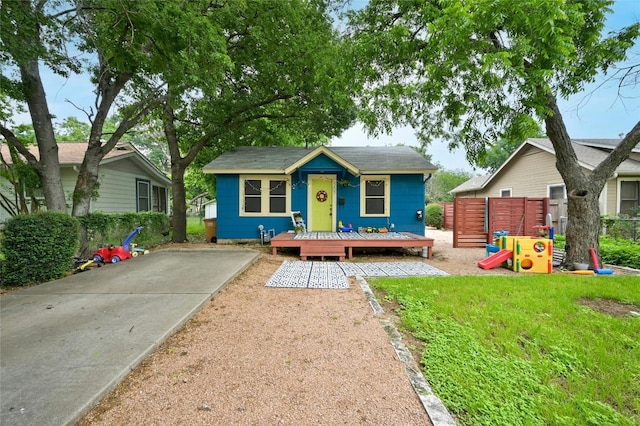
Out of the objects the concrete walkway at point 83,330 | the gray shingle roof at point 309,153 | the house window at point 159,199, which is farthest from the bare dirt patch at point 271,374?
the house window at point 159,199

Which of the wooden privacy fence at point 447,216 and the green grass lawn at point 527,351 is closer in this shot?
the green grass lawn at point 527,351

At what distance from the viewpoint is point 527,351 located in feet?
9.20

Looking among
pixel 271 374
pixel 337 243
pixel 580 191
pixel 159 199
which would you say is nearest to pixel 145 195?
pixel 159 199

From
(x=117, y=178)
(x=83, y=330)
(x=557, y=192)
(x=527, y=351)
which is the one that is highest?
(x=117, y=178)

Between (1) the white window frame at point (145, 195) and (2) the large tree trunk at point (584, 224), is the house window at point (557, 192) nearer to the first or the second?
(2) the large tree trunk at point (584, 224)

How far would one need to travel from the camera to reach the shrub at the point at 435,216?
19.6 m

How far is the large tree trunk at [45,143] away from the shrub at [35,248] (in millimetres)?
1675

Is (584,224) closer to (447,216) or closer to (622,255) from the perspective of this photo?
(622,255)

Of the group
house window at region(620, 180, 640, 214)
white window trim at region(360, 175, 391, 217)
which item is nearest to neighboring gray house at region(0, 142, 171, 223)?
white window trim at region(360, 175, 391, 217)

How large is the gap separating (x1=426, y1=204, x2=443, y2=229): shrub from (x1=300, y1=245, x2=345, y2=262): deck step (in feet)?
46.7

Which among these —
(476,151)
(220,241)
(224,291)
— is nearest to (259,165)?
(220,241)

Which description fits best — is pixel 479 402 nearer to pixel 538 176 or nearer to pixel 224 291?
pixel 224 291

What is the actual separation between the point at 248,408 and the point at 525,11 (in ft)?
21.2

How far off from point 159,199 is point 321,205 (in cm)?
1049
